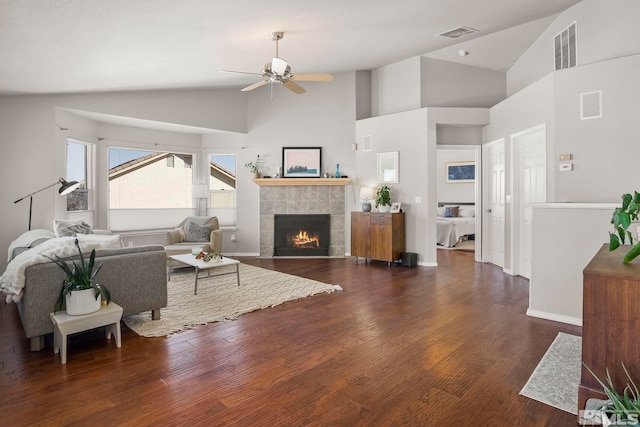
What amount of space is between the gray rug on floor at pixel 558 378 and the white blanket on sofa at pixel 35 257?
349 cm

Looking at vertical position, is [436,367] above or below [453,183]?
below

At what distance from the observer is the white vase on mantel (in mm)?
2705

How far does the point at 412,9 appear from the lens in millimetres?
4285

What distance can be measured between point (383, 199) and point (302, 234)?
1.95 meters

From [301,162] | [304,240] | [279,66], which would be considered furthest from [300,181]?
[279,66]

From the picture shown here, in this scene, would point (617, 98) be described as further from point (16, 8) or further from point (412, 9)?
point (16, 8)

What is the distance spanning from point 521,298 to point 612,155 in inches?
75.0

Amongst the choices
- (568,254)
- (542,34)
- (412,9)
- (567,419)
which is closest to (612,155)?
(568,254)

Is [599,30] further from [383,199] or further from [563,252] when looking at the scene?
[383,199]

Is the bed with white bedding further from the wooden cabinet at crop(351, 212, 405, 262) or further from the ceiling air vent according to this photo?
the ceiling air vent

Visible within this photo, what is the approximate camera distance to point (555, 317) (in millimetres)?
3428

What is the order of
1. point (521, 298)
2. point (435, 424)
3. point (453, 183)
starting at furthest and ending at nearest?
point (453, 183)
point (521, 298)
point (435, 424)

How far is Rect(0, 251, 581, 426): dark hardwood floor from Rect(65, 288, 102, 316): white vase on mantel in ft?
1.16

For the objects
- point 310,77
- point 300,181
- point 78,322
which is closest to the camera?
point 78,322
